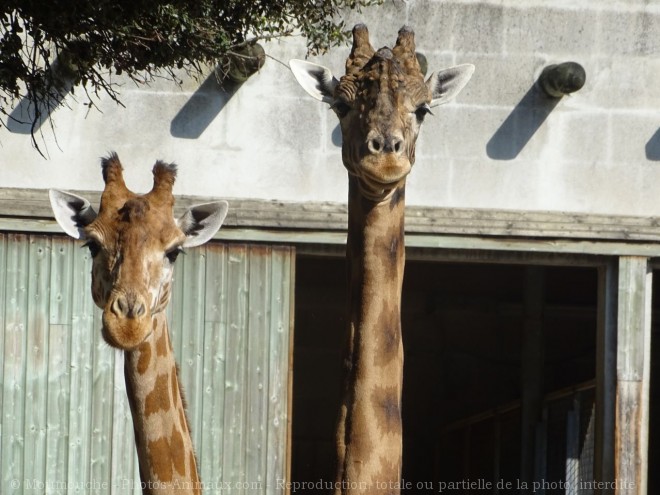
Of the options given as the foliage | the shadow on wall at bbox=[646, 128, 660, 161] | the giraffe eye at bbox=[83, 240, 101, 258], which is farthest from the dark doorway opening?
the giraffe eye at bbox=[83, 240, 101, 258]

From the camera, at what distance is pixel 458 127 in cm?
1088

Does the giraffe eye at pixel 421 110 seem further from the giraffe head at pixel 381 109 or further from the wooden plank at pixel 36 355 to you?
the wooden plank at pixel 36 355

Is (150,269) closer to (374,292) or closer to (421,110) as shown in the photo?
(374,292)

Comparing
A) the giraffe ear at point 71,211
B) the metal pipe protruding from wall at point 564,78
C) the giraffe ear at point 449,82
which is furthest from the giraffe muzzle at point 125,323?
the metal pipe protruding from wall at point 564,78

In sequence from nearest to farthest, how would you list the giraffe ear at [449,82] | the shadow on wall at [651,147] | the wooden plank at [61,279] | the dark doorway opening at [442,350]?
the giraffe ear at [449,82] → the wooden plank at [61,279] → the shadow on wall at [651,147] → the dark doorway opening at [442,350]

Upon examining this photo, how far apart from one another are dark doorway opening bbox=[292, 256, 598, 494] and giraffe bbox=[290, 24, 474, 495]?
10.2m

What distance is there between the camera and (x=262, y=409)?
10.6 metres

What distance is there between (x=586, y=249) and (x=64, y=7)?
4.86m

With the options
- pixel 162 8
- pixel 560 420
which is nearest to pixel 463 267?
pixel 560 420

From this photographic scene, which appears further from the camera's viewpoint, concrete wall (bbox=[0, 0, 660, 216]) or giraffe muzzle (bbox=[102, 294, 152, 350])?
concrete wall (bbox=[0, 0, 660, 216])

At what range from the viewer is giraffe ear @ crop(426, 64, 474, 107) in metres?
7.48

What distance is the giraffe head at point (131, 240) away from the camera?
647cm

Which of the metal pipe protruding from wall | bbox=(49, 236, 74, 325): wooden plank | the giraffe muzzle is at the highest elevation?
the metal pipe protruding from wall

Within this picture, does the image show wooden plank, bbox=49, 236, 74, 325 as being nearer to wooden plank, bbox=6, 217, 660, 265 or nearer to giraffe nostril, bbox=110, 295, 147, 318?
wooden plank, bbox=6, 217, 660, 265
